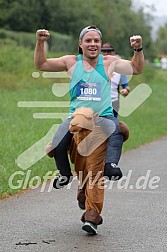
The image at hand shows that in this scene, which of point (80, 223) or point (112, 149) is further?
point (80, 223)

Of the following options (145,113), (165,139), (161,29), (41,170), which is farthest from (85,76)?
(161,29)

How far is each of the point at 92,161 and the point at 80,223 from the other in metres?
0.97

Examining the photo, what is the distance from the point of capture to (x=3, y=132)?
1756cm

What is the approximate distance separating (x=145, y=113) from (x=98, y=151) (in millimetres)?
20716

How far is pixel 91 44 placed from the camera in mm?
7660

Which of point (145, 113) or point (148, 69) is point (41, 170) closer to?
point (145, 113)

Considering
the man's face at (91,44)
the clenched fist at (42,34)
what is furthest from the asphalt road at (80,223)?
the clenched fist at (42,34)

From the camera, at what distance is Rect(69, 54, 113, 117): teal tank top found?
302 inches

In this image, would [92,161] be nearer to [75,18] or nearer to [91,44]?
[91,44]

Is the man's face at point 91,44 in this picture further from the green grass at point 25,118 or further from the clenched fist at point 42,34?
the green grass at point 25,118

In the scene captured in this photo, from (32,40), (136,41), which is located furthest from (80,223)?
(32,40)

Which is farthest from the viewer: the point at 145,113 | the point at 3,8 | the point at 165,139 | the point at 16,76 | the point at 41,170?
the point at 3,8

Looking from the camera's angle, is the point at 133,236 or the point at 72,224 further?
the point at 72,224

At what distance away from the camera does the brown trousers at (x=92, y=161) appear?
7.71 metres
